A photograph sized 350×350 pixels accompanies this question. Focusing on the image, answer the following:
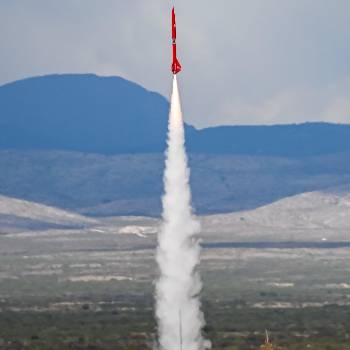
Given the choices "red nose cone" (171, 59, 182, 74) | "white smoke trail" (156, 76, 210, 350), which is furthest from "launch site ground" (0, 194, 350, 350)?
"red nose cone" (171, 59, 182, 74)

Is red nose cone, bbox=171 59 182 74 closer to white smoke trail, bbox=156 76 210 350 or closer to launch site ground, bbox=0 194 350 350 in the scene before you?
white smoke trail, bbox=156 76 210 350

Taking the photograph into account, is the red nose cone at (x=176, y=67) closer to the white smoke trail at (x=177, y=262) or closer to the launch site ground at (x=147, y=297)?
the white smoke trail at (x=177, y=262)

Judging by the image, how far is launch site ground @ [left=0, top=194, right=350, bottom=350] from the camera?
9100 centimetres

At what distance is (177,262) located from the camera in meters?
74.0

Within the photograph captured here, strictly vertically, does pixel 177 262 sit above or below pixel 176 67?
below

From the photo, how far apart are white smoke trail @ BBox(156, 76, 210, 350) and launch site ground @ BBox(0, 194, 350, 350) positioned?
27.2 ft

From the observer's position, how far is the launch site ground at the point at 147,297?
91.0 metres

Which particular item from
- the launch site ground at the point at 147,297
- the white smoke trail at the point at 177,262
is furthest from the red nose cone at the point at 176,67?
the launch site ground at the point at 147,297

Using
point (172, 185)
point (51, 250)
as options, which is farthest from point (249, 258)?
point (172, 185)

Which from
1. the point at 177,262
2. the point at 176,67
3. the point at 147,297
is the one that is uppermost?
the point at 147,297

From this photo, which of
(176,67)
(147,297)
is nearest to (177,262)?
(176,67)

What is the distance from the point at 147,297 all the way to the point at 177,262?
189ft

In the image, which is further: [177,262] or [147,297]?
[147,297]

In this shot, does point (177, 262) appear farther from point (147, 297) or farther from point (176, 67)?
point (147, 297)
